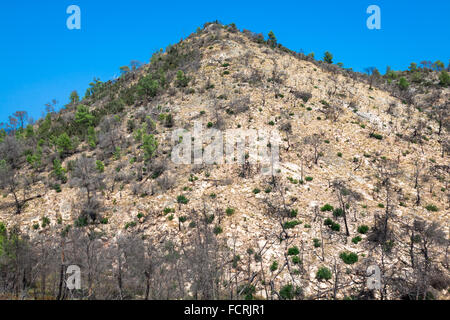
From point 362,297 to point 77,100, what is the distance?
48.5 m

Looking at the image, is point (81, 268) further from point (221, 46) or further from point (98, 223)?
point (221, 46)

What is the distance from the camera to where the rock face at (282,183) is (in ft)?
46.8

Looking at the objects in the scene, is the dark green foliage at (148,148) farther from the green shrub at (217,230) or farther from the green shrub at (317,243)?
the green shrub at (317,243)

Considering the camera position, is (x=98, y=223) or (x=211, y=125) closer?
(x=98, y=223)

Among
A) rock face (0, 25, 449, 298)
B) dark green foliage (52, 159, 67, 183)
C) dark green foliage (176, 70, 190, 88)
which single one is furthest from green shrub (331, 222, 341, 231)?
dark green foliage (176, 70, 190, 88)

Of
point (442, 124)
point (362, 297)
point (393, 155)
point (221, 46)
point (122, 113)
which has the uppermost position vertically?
point (221, 46)

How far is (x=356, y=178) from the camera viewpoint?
1955cm

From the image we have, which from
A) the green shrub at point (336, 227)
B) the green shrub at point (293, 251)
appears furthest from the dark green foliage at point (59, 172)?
the green shrub at point (336, 227)

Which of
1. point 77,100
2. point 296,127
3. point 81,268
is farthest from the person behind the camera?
point 77,100

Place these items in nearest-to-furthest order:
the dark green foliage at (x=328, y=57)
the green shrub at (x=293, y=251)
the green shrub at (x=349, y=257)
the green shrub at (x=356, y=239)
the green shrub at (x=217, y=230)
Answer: the green shrub at (x=349, y=257) → the green shrub at (x=293, y=251) → the green shrub at (x=356, y=239) → the green shrub at (x=217, y=230) → the dark green foliage at (x=328, y=57)

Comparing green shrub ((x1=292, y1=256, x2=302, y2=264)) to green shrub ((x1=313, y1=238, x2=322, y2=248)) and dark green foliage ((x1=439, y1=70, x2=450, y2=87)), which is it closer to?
green shrub ((x1=313, y1=238, x2=322, y2=248))

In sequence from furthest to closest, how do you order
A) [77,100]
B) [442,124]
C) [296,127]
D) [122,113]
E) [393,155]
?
[77,100]
[122,113]
[442,124]
[296,127]
[393,155]

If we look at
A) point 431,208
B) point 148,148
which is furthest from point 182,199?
point 431,208

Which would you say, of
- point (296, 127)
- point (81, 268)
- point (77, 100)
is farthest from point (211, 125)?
point (77, 100)
